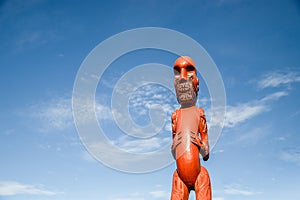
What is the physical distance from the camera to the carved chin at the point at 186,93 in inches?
343

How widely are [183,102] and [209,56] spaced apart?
57.6 inches

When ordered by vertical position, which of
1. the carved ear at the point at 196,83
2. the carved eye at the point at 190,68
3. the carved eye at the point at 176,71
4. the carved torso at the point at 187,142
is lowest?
the carved torso at the point at 187,142

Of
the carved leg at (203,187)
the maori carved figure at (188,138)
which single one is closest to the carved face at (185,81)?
the maori carved figure at (188,138)

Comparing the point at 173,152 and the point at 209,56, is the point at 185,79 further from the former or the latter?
the point at 173,152

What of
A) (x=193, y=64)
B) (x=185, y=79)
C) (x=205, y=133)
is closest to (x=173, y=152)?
(x=205, y=133)

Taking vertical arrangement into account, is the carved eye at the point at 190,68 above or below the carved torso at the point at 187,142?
above

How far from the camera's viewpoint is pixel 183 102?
8805 mm

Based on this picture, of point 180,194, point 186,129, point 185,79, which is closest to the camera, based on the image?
point 180,194

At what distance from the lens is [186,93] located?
344 inches

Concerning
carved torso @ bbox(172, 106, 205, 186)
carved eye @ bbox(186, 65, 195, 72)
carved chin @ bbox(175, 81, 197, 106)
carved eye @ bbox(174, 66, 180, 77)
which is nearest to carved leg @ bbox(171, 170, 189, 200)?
carved torso @ bbox(172, 106, 205, 186)

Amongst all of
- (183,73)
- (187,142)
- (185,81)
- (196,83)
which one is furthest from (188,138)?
(183,73)

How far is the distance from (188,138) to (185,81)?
1.67m

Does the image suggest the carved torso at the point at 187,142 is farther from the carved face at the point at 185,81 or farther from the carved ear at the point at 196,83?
the carved ear at the point at 196,83

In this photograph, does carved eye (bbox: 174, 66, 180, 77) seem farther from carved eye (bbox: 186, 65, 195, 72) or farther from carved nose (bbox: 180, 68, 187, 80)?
carved eye (bbox: 186, 65, 195, 72)
